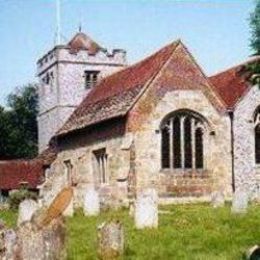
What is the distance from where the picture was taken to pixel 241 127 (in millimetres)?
29719

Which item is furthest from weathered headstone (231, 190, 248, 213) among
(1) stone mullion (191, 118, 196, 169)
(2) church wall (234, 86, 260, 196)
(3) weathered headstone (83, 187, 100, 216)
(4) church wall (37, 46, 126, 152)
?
(4) church wall (37, 46, 126, 152)

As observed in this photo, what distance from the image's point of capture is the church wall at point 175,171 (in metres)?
27.8

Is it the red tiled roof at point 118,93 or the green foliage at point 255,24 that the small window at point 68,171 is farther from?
the green foliage at point 255,24

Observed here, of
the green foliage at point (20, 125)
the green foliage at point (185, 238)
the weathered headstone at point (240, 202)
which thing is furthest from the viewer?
the green foliage at point (20, 125)

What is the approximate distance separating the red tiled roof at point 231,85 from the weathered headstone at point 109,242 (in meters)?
16.9

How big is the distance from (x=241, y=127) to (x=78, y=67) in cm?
2339

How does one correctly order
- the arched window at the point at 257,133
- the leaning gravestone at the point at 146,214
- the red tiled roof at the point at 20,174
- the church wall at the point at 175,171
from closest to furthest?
1. the leaning gravestone at the point at 146,214
2. the church wall at the point at 175,171
3. the arched window at the point at 257,133
4. the red tiled roof at the point at 20,174

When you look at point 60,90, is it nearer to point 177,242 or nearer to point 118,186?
point 118,186

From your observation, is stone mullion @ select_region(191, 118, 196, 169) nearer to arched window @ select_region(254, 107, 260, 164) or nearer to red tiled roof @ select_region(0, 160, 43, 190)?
arched window @ select_region(254, 107, 260, 164)

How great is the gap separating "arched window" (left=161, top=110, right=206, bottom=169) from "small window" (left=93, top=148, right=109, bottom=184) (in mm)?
3118

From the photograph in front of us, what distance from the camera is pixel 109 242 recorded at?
40.9 feet

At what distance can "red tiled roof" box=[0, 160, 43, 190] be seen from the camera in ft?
144

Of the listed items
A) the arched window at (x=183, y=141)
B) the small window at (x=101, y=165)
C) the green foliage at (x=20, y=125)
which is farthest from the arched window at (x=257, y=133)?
the green foliage at (x=20, y=125)

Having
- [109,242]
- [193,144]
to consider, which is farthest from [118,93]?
[109,242]
